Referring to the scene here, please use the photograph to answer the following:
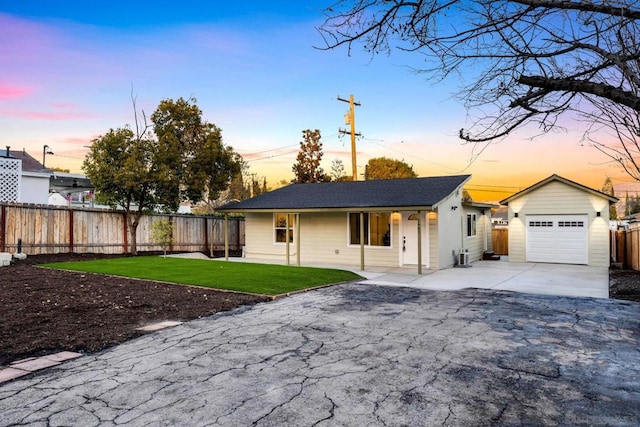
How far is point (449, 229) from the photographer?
15.8 metres

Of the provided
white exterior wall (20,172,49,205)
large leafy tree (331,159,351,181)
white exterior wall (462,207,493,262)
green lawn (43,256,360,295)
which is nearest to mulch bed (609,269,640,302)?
white exterior wall (462,207,493,262)

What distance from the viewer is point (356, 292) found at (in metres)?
9.80

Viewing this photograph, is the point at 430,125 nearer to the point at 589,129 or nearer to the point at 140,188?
the point at 589,129

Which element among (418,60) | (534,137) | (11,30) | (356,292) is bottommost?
(356,292)

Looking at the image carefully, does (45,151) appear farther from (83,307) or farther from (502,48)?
(502,48)

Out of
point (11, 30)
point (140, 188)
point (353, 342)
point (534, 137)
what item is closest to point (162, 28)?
point (11, 30)

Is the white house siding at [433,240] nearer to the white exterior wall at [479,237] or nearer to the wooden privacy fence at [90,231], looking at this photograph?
the white exterior wall at [479,237]

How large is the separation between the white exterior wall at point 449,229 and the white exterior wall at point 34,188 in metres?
18.9

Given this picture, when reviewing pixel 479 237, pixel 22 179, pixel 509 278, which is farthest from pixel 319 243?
pixel 22 179

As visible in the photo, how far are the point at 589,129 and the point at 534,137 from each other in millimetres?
440

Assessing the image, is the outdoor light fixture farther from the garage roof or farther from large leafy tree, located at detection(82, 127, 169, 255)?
the garage roof

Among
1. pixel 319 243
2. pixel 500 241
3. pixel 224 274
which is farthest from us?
pixel 500 241

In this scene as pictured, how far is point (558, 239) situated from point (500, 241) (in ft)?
15.9

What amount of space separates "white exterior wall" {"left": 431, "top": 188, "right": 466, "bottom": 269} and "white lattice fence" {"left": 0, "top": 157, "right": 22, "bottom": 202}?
53.3ft
